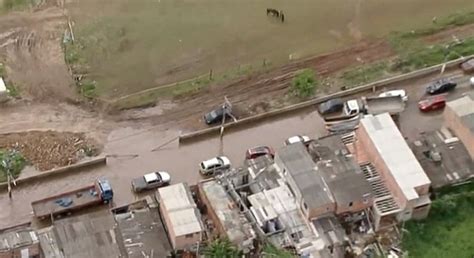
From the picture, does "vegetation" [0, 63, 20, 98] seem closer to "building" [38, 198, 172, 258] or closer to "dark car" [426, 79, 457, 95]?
"building" [38, 198, 172, 258]

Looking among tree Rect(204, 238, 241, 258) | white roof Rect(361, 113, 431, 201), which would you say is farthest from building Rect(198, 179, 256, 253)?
white roof Rect(361, 113, 431, 201)

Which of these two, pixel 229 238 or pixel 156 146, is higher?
pixel 156 146

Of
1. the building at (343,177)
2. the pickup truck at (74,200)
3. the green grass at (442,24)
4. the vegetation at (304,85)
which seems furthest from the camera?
the green grass at (442,24)

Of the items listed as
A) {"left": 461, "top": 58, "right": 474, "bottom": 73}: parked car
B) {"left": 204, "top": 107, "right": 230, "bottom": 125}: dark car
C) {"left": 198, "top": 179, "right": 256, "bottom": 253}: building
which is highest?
{"left": 204, "top": 107, "right": 230, "bottom": 125}: dark car

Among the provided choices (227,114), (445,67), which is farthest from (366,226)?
(445,67)

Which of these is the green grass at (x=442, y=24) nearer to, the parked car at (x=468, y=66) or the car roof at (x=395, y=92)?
the parked car at (x=468, y=66)

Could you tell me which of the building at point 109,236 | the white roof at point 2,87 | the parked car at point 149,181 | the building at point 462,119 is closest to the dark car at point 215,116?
the parked car at point 149,181

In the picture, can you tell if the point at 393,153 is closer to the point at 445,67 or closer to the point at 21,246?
the point at 445,67
